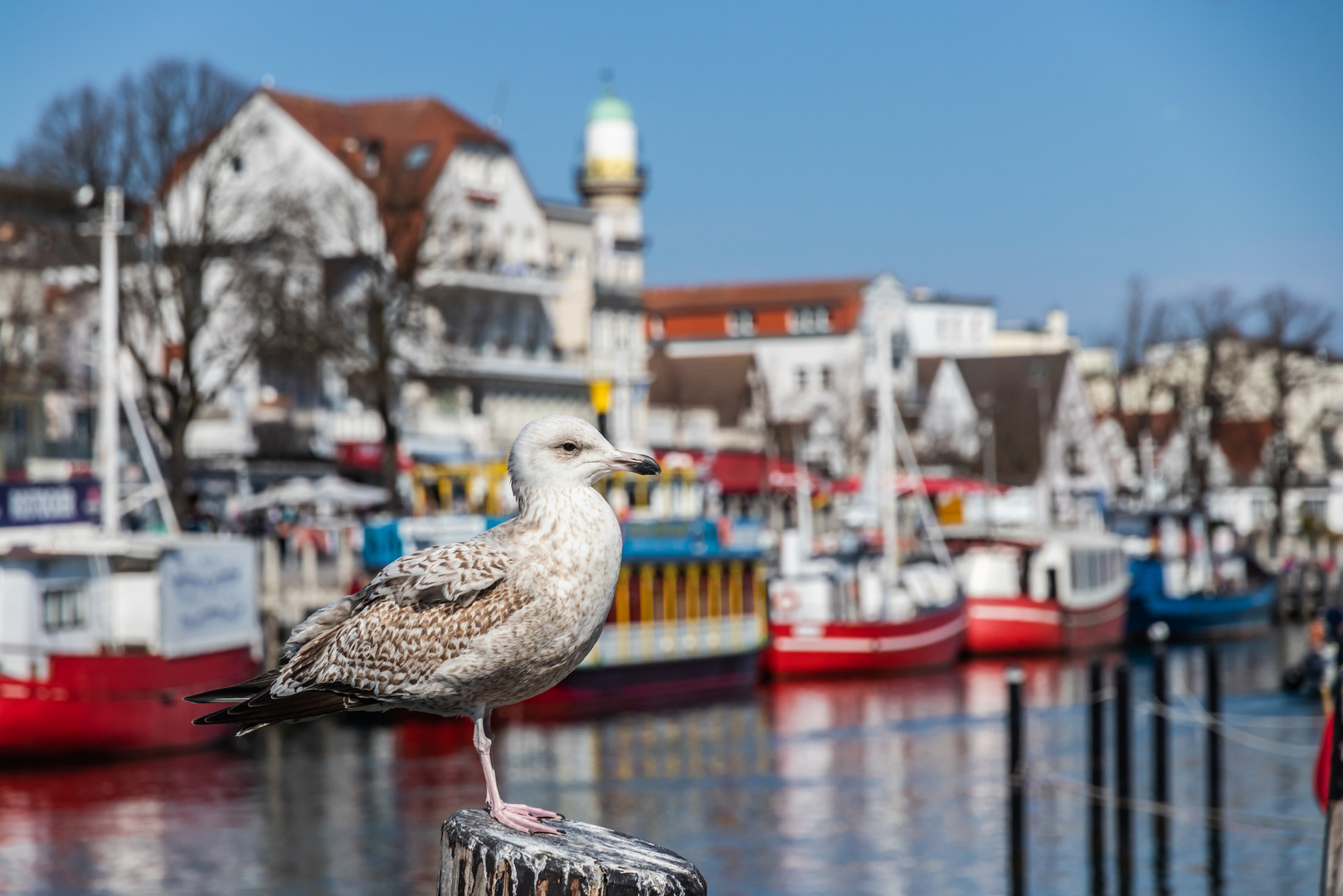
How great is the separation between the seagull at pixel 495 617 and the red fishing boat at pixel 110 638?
→ 73.6 feet

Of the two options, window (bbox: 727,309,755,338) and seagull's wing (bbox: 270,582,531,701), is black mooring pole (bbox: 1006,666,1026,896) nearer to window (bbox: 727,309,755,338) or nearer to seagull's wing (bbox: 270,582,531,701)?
seagull's wing (bbox: 270,582,531,701)

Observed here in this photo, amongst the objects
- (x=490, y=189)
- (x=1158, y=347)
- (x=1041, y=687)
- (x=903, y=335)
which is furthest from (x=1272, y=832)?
(x=903, y=335)

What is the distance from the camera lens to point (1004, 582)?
50844mm

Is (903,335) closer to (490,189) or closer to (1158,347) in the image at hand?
(1158,347)

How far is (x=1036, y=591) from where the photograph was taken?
52000 mm

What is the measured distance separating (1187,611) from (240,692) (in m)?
54.6

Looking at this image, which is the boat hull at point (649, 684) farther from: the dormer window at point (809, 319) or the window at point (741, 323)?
the window at point (741, 323)

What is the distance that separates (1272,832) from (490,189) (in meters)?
49.0

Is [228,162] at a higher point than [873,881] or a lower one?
higher

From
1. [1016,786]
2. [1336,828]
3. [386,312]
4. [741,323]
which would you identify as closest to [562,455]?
[1336,828]

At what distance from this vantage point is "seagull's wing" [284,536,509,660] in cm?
583

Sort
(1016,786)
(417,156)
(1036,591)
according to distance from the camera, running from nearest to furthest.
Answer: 1. (1016,786)
2. (1036,591)
3. (417,156)

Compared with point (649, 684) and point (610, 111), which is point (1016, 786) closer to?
point (649, 684)

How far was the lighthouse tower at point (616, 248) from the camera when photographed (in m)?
74.4
